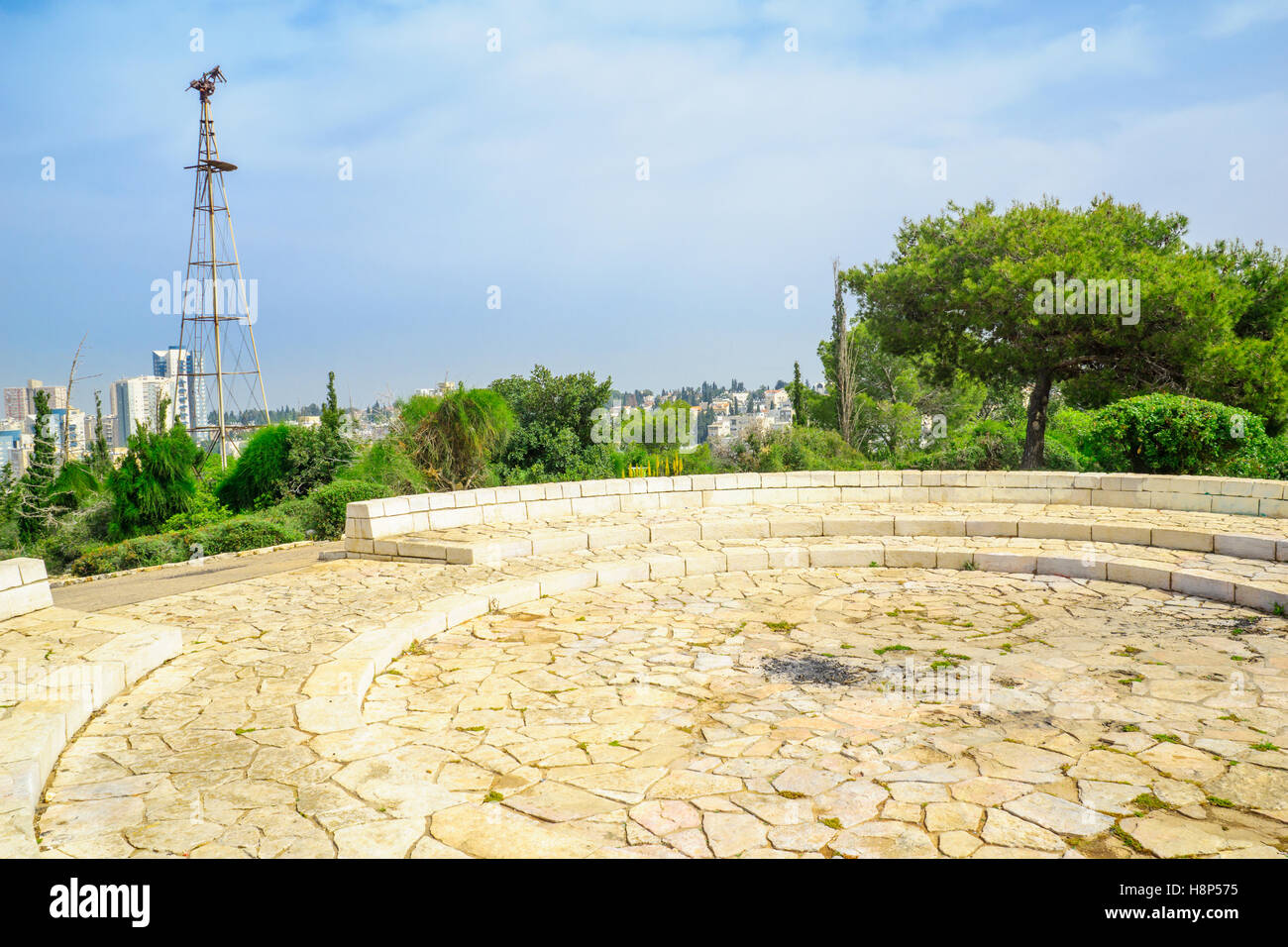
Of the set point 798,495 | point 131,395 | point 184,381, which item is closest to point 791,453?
point 798,495

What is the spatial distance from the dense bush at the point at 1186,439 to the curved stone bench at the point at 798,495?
3.82 ft

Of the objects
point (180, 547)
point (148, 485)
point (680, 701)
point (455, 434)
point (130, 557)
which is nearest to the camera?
point (680, 701)

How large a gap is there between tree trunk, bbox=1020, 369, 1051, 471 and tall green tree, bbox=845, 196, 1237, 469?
0.03 m

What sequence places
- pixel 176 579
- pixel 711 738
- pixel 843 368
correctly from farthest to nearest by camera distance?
pixel 843 368, pixel 176 579, pixel 711 738

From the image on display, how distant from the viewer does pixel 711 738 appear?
424 centimetres

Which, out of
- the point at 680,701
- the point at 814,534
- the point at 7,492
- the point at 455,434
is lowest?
the point at 680,701

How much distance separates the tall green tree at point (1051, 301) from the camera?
652 inches

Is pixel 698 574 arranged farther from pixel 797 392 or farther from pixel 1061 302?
pixel 797 392

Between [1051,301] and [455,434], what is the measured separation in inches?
527
